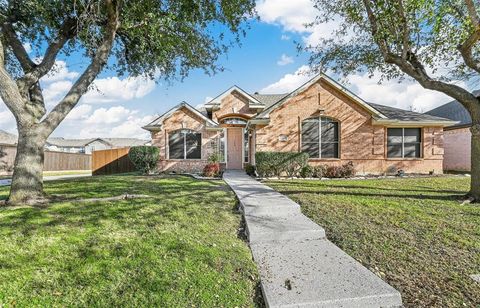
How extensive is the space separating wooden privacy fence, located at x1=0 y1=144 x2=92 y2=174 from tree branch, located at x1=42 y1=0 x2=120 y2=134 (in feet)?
52.4

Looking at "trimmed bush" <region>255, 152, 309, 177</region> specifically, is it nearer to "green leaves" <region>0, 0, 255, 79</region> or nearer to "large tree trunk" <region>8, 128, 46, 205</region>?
"green leaves" <region>0, 0, 255, 79</region>

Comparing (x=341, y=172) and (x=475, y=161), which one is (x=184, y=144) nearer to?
(x=341, y=172)

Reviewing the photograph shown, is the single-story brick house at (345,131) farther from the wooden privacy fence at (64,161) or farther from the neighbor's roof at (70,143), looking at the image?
the neighbor's roof at (70,143)

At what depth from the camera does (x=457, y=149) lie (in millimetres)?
17891

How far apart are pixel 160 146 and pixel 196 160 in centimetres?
230

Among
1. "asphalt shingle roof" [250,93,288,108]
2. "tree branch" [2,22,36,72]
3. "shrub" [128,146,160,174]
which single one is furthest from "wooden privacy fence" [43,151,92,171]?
"asphalt shingle roof" [250,93,288,108]

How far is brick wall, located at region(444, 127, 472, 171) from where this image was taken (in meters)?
17.1

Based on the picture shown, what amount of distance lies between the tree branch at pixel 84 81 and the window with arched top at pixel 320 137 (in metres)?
9.91

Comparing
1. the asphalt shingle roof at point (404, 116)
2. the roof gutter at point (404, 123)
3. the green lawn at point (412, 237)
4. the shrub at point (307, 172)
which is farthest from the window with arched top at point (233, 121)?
the green lawn at point (412, 237)

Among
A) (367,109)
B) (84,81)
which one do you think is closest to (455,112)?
(367,109)

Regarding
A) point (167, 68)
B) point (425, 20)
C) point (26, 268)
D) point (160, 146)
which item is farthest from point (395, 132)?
point (26, 268)

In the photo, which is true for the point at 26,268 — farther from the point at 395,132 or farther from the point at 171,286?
the point at 395,132

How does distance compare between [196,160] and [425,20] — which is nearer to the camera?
[425,20]

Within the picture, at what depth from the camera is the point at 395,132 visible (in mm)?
14750
